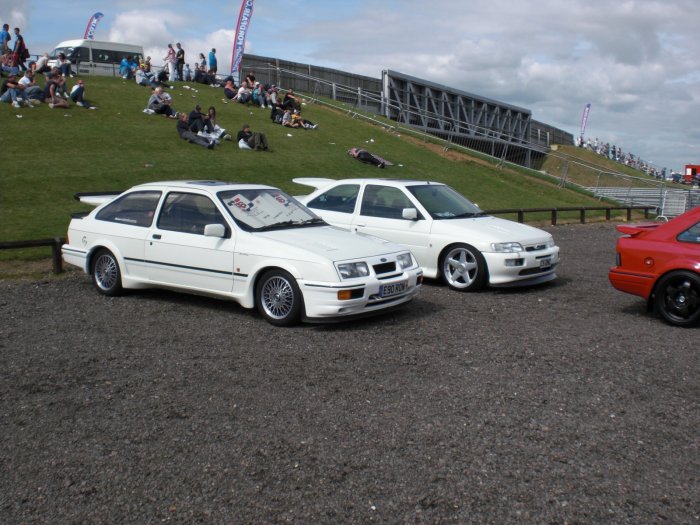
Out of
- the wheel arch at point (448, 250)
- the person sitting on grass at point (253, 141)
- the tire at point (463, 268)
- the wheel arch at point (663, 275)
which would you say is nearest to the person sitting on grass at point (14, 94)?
the person sitting on grass at point (253, 141)

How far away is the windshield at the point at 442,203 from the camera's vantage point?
10707 mm

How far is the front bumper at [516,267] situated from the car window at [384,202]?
A: 63.6 inches

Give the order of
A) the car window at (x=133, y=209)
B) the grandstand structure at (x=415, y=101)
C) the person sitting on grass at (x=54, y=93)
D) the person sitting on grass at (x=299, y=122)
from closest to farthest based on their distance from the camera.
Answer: the car window at (x=133, y=209) → the person sitting on grass at (x=54, y=93) → the person sitting on grass at (x=299, y=122) → the grandstand structure at (x=415, y=101)

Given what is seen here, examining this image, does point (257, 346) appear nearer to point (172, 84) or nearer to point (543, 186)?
point (543, 186)

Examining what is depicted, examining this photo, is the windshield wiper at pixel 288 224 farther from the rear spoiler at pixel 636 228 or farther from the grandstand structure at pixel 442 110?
the grandstand structure at pixel 442 110

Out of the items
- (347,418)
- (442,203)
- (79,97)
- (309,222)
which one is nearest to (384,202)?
(442,203)

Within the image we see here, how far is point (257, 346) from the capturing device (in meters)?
6.99

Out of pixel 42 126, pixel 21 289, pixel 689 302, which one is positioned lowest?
pixel 21 289

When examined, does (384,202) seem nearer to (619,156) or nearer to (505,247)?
(505,247)

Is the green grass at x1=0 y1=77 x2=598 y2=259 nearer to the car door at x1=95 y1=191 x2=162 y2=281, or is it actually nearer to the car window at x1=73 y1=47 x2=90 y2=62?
the car door at x1=95 y1=191 x2=162 y2=281

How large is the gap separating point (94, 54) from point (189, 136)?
17809mm

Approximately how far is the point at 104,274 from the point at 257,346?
335cm

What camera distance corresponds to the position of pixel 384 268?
26.5 ft

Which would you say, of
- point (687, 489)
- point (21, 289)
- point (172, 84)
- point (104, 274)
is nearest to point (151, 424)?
point (687, 489)
